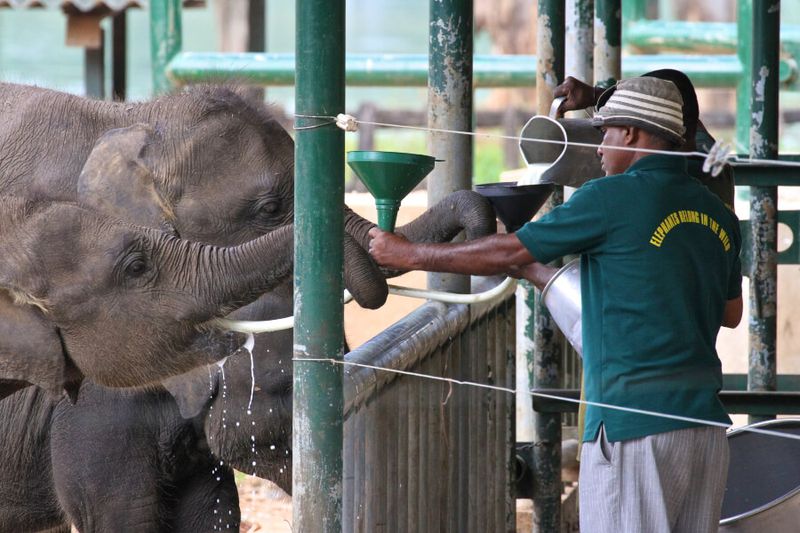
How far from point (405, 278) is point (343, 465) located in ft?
15.8

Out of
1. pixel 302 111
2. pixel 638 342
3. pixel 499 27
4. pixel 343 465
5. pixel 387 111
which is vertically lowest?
pixel 343 465

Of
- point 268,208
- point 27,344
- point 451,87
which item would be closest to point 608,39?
point 451,87

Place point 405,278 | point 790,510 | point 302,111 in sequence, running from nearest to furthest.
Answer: point 302,111, point 790,510, point 405,278

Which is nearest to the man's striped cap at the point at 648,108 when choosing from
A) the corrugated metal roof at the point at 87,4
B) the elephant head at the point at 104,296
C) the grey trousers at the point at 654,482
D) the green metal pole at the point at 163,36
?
the grey trousers at the point at 654,482

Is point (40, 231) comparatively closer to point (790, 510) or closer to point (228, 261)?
point (228, 261)

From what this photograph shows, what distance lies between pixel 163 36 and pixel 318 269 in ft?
19.8

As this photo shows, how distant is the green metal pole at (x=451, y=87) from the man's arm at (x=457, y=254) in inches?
48.4

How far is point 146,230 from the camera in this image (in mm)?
4168

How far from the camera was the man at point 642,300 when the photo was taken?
3.09 meters

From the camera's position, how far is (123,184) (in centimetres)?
537

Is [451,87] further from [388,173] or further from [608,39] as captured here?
[388,173]

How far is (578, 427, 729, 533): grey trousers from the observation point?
10.3ft

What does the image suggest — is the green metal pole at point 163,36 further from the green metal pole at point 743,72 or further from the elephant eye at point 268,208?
the green metal pole at point 743,72

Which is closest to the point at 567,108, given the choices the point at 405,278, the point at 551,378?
the point at 551,378
